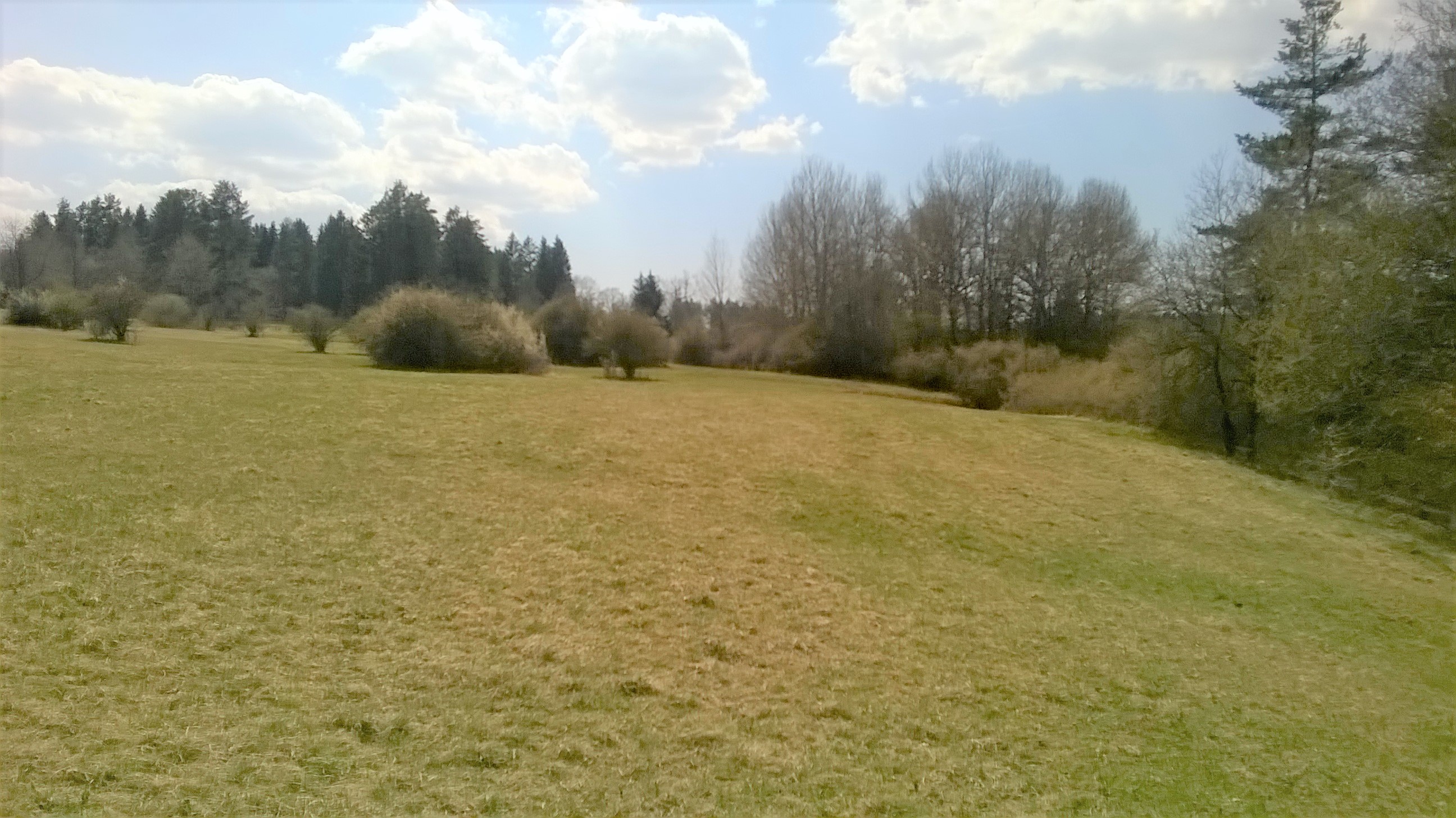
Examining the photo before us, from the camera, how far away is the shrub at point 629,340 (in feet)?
92.8

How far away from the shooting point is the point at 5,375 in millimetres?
10883

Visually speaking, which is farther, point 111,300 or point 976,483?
point 111,300

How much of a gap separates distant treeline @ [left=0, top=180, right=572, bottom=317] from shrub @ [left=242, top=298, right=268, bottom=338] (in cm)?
105

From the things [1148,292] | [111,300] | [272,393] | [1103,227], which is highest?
[1103,227]

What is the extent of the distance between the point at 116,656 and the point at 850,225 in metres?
46.4

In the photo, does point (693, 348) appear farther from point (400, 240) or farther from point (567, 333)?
point (400, 240)

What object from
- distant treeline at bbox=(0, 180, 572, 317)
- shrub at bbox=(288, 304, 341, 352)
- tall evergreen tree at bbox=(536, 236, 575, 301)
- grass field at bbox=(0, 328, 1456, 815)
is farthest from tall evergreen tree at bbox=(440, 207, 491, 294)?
grass field at bbox=(0, 328, 1456, 815)

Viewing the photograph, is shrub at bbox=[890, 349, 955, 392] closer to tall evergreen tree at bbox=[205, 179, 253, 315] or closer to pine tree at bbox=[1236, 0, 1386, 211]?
pine tree at bbox=[1236, 0, 1386, 211]

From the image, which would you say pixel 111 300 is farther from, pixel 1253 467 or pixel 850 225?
pixel 850 225

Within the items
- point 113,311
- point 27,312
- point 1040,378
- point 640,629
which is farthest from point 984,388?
point 27,312

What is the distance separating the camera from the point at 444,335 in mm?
23078

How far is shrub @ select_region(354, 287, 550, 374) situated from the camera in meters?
22.7

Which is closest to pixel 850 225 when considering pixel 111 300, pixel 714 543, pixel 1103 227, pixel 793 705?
pixel 1103 227

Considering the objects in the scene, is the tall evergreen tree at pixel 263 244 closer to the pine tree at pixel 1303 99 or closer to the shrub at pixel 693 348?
the shrub at pixel 693 348
